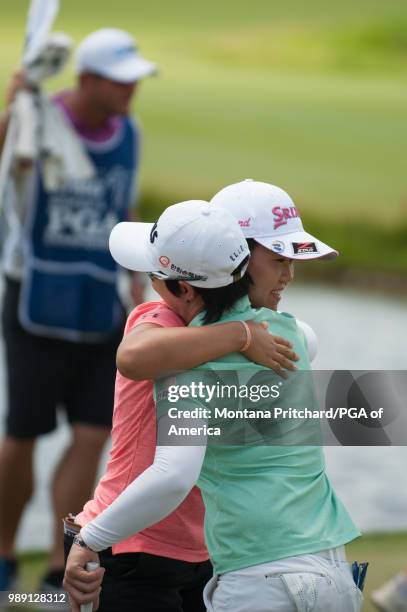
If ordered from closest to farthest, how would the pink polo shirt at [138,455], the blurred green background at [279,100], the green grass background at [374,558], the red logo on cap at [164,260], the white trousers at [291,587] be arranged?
the white trousers at [291,587]
the red logo on cap at [164,260]
the pink polo shirt at [138,455]
the green grass background at [374,558]
the blurred green background at [279,100]

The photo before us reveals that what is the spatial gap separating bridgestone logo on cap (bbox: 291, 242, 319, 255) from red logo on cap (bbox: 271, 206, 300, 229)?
5 cm

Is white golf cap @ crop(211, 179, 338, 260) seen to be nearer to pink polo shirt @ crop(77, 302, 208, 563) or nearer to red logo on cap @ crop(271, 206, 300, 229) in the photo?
red logo on cap @ crop(271, 206, 300, 229)

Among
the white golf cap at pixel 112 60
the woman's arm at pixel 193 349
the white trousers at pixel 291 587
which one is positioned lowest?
the white trousers at pixel 291 587

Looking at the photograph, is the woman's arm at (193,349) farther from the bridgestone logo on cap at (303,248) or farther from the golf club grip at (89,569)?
the golf club grip at (89,569)

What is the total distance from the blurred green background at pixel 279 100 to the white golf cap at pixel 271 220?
10.5 meters

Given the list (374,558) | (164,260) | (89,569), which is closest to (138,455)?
(89,569)

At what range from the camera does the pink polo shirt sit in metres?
2.45

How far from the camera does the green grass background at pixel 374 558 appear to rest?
14.2 ft

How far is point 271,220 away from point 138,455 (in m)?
0.47

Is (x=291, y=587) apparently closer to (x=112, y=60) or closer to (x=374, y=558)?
(x=374, y=558)

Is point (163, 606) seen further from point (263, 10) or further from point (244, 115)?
point (263, 10)

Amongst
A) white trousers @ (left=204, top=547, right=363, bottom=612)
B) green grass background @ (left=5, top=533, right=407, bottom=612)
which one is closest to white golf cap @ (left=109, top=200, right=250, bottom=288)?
white trousers @ (left=204, top=547, right=363, bottom=612)

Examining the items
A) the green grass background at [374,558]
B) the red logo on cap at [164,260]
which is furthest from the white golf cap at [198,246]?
the green grass background at [374,558]

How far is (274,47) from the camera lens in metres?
19.2
